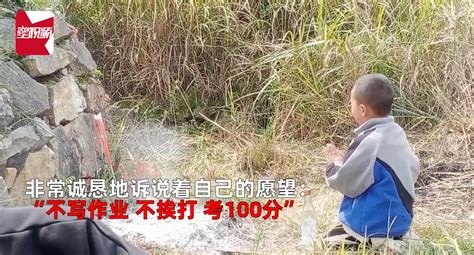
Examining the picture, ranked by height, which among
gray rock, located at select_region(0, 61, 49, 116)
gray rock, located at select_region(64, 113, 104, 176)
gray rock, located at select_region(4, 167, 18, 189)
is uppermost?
gray rock, located at select_region(0, 61, 49, 116)

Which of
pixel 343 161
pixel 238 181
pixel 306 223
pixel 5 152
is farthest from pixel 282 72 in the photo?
pixel 5 152

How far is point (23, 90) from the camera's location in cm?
290

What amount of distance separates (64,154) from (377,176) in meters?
1.47

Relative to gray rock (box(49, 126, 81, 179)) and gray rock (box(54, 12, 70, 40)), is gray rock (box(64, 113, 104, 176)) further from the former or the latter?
gray rock (box(54, 12, 70, 40))

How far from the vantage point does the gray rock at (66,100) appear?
3.14 m

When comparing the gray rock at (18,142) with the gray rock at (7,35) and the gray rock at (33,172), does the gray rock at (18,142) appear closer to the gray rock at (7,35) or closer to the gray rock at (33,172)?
the gray rock at (33,172)

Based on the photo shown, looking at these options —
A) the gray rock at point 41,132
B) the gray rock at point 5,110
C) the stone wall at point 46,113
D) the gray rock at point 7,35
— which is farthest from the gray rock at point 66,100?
the gray rock at point 5,110

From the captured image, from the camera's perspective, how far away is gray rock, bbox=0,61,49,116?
284 cm

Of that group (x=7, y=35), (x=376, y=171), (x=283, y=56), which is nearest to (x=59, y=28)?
(x=7, y=35)

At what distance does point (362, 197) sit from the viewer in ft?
8.37

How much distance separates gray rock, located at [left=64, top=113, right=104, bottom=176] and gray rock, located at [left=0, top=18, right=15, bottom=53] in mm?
460

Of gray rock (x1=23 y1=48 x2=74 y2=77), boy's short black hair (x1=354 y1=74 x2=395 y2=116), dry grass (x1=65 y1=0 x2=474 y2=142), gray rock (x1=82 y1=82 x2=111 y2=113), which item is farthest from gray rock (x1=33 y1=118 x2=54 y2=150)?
dry grass (x1=65 y1=0 x2=474 y2=142)

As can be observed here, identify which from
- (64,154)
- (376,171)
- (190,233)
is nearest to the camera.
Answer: (376,171)

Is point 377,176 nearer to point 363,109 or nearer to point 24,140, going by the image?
point 363,109
